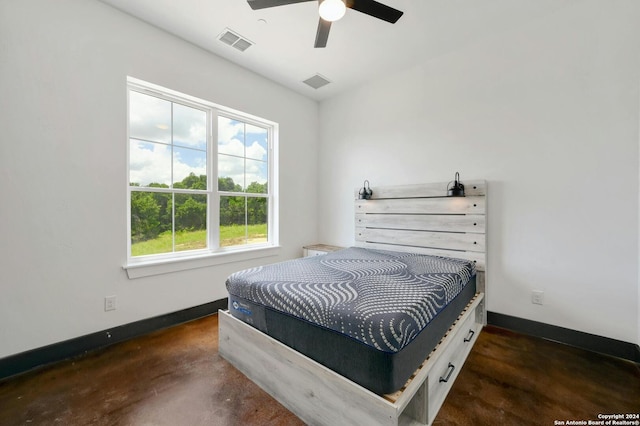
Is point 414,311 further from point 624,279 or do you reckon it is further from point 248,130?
point 248,130

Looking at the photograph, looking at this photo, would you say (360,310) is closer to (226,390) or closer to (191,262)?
(226,390)

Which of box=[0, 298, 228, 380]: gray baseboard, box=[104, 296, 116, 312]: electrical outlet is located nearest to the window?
box=[104, 296, 116, 312]: electrical outlet

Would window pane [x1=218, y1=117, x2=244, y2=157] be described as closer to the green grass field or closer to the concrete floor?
the green grass field

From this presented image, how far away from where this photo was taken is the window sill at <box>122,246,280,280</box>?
2.35 meters

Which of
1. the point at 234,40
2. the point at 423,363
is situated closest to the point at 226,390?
the point at 423,363

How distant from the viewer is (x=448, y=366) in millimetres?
1663

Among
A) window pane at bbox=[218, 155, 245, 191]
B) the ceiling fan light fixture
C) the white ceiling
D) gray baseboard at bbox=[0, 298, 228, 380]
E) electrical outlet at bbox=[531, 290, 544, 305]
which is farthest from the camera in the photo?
window pane at bbox=[218, 155, 245, 191]

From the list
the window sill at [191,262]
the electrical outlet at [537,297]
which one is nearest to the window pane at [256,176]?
the window sill at [191,262]

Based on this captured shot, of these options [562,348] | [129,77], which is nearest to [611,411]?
[562,348]

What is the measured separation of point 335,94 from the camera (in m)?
3.83

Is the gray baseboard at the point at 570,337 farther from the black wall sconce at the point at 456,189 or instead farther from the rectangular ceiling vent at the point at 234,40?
the rectangular ceiling vent at the point at 234,40

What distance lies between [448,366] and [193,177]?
2.82 metres

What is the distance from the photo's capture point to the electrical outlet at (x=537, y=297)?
7.61 feet

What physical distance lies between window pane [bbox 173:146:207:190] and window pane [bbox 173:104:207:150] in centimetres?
8
